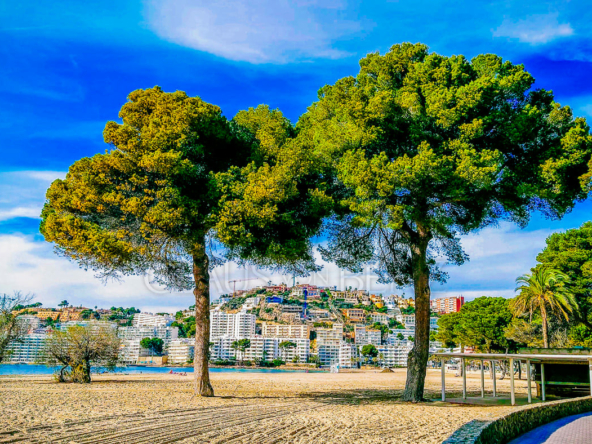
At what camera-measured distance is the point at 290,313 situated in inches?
7288

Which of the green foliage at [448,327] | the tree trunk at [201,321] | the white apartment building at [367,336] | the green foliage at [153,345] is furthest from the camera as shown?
the white apartment building at [367,336]

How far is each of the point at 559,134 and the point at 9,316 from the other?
904 inches

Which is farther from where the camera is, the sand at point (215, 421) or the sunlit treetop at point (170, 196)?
the sunlit treetop at point (170, 196)

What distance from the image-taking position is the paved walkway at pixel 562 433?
8727 mm

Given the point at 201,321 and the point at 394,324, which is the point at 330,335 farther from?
the point at 201,321

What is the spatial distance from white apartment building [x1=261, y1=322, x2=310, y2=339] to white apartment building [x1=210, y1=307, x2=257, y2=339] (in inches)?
199

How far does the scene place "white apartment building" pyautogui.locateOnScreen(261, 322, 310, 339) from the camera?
14812 centimetres

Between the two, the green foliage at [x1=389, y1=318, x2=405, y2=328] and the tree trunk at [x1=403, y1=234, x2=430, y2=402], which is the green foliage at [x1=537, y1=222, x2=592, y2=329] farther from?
the green foliage at [x1=389, y1=318, x2=405, y2=328]

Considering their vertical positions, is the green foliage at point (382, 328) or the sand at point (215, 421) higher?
the sand at point (215, 421)

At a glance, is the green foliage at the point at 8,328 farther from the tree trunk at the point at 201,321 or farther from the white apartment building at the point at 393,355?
the white apartment building at the point at 393,355

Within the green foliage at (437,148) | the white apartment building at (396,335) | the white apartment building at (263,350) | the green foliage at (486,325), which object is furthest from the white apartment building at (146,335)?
the green foliage at (437,148)

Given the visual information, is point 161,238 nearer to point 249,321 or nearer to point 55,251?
point 55,251

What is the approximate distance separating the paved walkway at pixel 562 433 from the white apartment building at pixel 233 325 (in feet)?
485

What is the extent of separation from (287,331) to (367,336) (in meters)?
24.0
